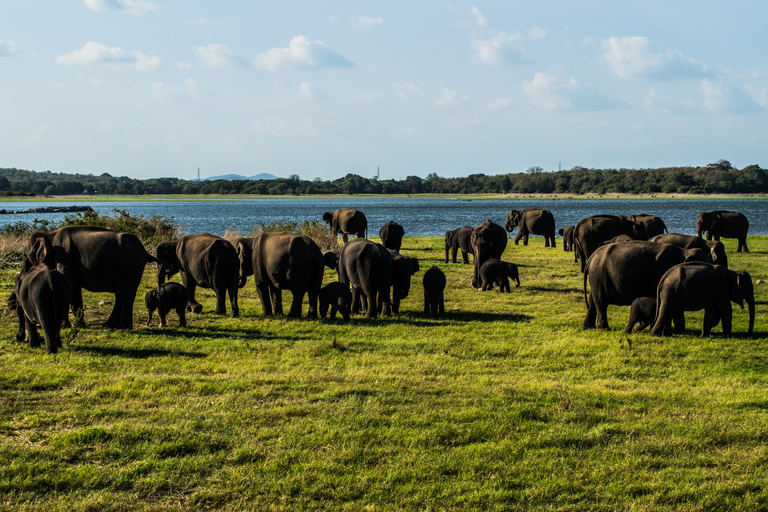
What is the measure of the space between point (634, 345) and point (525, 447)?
188 inches

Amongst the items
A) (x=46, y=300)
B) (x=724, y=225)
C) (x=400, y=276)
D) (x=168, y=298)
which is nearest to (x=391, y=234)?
(x=400, y=276)

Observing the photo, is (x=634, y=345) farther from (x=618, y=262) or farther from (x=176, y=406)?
(x=176, y=406)

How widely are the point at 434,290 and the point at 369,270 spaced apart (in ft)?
4.38

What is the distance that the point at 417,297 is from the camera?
1552cm

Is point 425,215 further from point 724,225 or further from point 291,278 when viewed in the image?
point 291,278

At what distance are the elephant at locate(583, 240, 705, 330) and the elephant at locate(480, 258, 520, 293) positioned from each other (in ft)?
15.3

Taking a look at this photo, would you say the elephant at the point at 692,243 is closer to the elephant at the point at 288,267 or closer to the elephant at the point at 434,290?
the elephant at the point at 434,290

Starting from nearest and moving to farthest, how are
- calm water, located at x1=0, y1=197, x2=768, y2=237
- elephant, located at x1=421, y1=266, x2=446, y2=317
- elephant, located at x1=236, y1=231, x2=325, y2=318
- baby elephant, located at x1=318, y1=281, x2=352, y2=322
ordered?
baby elephant, located at x1=318, y1=281, x2=352, y2=322 < elephant, located at x1=236, y1=231, x2=325, y2=318 < elephant, located at x1=421, y1=266, x2=446, y2=317 < calm water, located at x1=0, y1=197, x2=768, y2=237

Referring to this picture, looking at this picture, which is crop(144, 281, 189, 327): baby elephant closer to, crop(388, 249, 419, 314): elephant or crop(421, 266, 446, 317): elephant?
crop(388, 249, 419, 314): elephant

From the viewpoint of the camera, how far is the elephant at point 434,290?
12.2 meters

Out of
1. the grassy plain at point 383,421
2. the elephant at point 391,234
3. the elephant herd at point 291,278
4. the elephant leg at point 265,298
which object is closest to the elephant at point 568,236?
the elephant at point 391,234

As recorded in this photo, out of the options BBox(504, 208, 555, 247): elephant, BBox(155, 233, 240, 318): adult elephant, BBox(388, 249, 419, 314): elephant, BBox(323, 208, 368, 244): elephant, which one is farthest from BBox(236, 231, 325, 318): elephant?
BBox(504, 208, 555, 247): elephant

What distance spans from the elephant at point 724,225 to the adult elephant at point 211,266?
71.1ft

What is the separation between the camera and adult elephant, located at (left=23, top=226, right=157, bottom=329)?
1064cm
